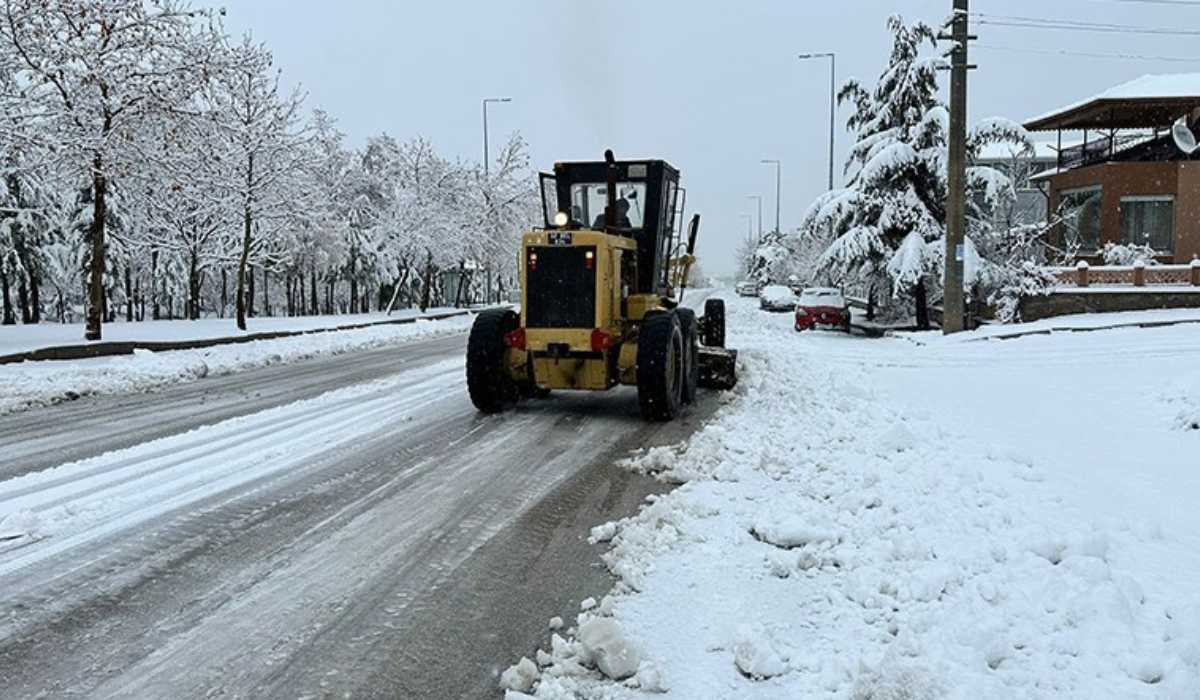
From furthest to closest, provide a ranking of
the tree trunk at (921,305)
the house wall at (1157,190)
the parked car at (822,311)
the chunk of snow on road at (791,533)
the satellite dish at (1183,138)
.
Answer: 1. the house wall at (1157,190)
2. the satellite dish at (1183,138)
3. the parked car at (822,311)
4. the tree trunk at (921,305)
5. the chunk of snow on road at (791,533)

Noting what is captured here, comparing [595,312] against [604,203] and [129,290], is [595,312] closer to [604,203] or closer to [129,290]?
[604,203]

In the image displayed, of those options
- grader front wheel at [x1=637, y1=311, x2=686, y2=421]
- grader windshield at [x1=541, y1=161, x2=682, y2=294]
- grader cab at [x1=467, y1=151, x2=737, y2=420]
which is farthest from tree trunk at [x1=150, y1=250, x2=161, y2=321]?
grader front wheel at [x1=637, y1=311, x2=686, y2=421]

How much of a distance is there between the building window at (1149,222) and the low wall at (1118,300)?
9.77 meters

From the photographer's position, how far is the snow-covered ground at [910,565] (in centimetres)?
365

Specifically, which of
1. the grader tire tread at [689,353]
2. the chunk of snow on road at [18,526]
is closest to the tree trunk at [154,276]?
the grader tire tread at [689,353]

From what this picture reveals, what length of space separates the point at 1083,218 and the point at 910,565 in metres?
35.4

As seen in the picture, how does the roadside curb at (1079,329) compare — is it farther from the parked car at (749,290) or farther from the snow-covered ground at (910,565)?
the parked car at (749,290)

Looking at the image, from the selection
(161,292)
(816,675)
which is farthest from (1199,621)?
(161,292)

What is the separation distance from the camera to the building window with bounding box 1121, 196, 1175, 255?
31252 millimetres

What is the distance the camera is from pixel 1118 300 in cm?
2302

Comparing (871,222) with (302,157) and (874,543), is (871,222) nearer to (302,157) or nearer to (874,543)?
(302,157)

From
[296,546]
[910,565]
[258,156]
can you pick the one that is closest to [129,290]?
[258,156]

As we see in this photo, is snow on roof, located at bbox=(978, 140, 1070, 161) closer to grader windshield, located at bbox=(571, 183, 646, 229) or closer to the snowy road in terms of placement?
grader windshield, located at bbox=(571, 183, 646, 229)

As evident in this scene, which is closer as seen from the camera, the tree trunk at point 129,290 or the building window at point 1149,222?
the building window at point 1149,222
